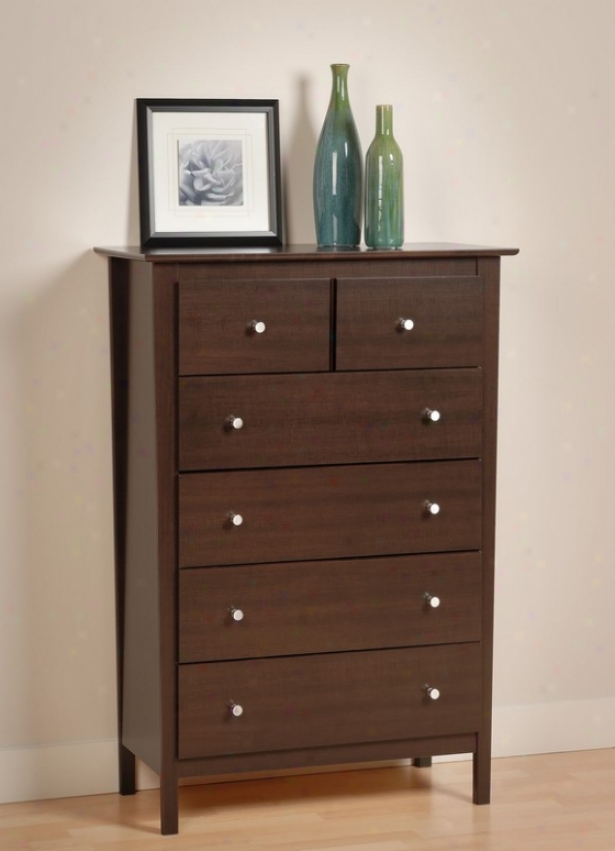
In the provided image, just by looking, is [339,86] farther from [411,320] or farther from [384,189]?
[411,320]

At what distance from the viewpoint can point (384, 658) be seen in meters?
2.70

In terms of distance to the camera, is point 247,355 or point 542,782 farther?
point 542,782

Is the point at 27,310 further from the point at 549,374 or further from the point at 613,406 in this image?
the point at 613,406

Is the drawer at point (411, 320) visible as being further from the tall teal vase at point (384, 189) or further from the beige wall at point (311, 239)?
the beige wall at point (311, 239)

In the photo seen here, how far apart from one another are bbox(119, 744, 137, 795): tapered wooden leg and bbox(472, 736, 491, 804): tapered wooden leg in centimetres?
80

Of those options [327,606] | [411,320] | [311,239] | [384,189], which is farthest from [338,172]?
[327,606]

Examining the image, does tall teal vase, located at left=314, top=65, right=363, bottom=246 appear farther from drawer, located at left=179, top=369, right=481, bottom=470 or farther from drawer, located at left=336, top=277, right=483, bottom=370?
drawer, located at left=179, top=369, right=481, bottom=470

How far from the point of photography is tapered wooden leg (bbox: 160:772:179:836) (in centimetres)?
263

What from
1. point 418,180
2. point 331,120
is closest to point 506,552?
point 418,180

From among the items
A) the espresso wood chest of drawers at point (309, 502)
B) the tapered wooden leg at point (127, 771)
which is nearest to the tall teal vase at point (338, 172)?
the espresso wood chest of drawers at point (309, 502)

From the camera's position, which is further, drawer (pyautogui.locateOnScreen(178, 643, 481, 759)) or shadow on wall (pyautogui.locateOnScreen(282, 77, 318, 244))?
shadow on wall (pyautogui.locateOnScreen(282, 77, 318, 244))

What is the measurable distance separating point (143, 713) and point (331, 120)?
1.40 m

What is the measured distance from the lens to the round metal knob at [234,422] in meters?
2.53

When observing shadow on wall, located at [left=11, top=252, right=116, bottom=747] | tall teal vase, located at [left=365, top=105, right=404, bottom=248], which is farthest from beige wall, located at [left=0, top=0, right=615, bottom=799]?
tall teal vase, located at [left=365, top=105, right=404, bottom=248]
